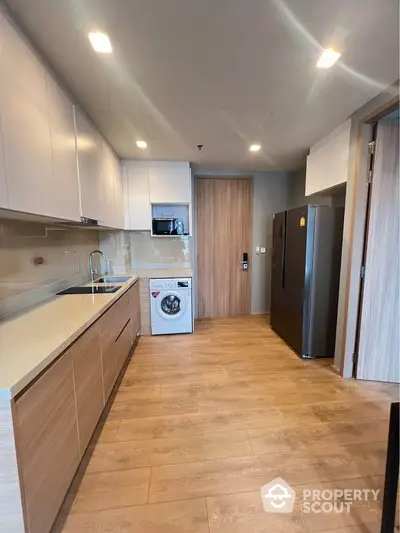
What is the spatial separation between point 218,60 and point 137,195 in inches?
87.4

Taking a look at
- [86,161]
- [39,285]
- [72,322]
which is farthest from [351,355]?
[86,161]

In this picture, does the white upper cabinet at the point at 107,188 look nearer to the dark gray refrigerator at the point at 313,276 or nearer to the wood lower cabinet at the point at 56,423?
the wood lower cabinet at the point at 56,423

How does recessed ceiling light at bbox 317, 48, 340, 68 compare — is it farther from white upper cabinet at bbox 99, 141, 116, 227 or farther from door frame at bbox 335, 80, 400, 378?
white upper cabinet at bbox 99, 141, 116, 227

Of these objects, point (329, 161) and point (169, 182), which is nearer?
point (329, 161)

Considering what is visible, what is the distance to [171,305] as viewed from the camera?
3424 mm

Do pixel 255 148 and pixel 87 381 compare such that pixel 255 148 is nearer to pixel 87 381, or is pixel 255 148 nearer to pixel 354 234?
pixel 354 234

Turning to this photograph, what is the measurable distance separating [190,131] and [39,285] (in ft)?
6.56

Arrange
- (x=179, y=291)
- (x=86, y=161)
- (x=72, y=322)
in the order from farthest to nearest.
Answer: (x=179, y=291), (x=86, y=161), (x=72, y=322)

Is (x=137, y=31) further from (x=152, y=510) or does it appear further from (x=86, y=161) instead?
(x=152, y=510)

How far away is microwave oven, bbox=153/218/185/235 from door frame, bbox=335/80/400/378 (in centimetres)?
217

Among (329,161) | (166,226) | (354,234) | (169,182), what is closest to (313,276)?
(354,234)

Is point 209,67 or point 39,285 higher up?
point 209,67

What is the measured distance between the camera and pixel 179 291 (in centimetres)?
337

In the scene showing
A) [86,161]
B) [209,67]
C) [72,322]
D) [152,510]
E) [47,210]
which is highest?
[209,67]
